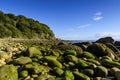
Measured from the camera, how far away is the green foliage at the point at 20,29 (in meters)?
38.7

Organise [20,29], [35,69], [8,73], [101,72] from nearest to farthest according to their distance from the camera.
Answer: [8,73] → [35,69] → [101,72] → [20,29]

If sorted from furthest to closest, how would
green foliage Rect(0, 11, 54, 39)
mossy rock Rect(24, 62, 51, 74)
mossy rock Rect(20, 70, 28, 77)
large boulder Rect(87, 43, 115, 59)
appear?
green foliage Rect(0, 11, 54, 39) → large boulder Rect(87, 43, 115, 59) → mossy rock Rect(24, 62, 51, 74) → mossy rock Rect(20, 70, 28, 77)

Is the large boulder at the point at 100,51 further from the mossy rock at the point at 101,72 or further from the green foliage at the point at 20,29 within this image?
the green foliage at the point at 20,29

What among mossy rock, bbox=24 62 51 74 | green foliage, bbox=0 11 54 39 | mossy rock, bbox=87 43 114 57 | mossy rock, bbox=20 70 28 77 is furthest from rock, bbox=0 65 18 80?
green foliage, bbox=0 11 54 39

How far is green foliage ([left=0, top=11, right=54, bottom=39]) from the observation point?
38650 mm

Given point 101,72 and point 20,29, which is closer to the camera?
point 101,72

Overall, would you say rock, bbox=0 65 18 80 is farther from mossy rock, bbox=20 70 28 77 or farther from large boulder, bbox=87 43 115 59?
large boulder, bbox=87 43 115 59

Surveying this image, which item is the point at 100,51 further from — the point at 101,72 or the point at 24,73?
the point at 24,73

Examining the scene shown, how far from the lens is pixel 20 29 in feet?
147

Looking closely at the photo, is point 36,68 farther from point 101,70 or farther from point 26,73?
point 101,70

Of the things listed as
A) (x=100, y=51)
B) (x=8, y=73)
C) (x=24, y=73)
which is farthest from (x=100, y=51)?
(x=8, y=73)

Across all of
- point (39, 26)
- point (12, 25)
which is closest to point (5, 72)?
point (12, 25)

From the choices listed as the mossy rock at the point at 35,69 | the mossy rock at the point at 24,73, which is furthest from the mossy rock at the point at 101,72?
the mossy rock at the point at 24,73

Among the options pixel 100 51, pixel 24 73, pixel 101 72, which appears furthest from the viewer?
pixel 100 51
